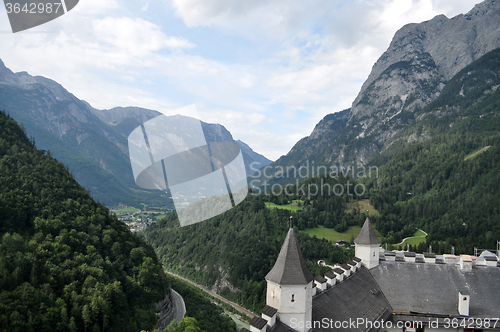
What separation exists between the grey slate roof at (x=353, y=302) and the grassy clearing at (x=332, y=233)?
209 ft

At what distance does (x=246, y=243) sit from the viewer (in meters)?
91.7

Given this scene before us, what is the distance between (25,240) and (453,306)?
4978 centimetres

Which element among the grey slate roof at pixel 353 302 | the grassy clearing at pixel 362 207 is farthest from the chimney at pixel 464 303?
the grassy clearing at pixel 362 207

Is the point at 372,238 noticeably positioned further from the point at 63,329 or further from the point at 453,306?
the point at 63,329

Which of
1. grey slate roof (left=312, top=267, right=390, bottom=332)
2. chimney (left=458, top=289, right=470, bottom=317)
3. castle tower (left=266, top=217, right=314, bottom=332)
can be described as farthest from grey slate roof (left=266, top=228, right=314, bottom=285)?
chimney (left=458, top=289, right=470, bottom=317)

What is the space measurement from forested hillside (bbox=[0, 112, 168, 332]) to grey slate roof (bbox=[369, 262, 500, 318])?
2982 centimetres

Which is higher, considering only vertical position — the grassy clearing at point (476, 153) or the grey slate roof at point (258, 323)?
the grassy clearing at point (476, 153)

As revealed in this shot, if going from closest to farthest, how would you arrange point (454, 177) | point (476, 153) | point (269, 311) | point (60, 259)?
1. point (269, 311)
2. point (60, 259)
3. point (454, 177)
4. point (476, 153)

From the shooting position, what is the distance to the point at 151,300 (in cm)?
4453

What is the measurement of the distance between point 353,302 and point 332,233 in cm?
7546

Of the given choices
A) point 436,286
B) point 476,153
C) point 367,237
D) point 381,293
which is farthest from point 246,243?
point 476,153

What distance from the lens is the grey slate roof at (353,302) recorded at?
81.3 ft

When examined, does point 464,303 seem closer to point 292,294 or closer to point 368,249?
point 368,249

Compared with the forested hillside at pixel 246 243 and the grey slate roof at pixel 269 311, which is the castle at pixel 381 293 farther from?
the forested hillside at pixel 246 243
